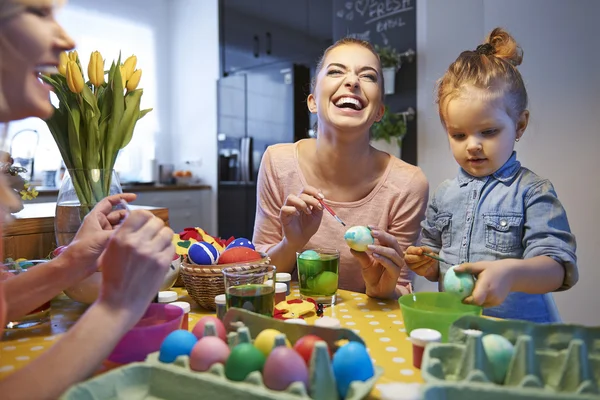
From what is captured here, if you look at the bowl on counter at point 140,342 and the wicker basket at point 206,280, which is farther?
the wicker basket at point 206,280

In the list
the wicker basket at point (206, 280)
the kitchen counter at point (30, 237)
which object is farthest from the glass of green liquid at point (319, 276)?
the kitchen counter at point (30, 237)

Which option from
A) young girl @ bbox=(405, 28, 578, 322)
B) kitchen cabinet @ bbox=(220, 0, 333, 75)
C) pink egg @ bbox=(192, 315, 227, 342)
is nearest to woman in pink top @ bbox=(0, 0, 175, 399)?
pink egg @ bbox=(192, 315, 227, 342)

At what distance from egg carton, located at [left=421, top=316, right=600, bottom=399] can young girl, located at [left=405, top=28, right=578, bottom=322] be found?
431 mm

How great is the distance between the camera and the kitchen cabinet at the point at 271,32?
4027mm

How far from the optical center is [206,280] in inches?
41.7

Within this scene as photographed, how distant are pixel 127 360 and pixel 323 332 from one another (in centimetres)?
32

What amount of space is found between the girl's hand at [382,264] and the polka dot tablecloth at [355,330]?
1.2 inches

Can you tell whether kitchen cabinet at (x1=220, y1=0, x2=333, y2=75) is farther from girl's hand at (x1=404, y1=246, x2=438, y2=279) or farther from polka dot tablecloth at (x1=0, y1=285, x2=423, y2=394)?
polka dot tablecloth at (x1=0, y1=285, x2=423, y2=394)

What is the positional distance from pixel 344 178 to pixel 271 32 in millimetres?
3087

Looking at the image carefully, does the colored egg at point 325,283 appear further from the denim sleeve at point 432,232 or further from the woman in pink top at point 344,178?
the denim sleeve at point 432,232

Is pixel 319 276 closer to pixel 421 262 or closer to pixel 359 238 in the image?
pixel 359 238

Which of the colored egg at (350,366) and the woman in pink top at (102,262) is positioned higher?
the woman in pink top at (102,262)

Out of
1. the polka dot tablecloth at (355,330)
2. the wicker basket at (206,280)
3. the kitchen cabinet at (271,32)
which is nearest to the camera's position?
the polka dot tablecloth at (355,330)

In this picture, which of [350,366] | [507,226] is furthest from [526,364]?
[507,226]
